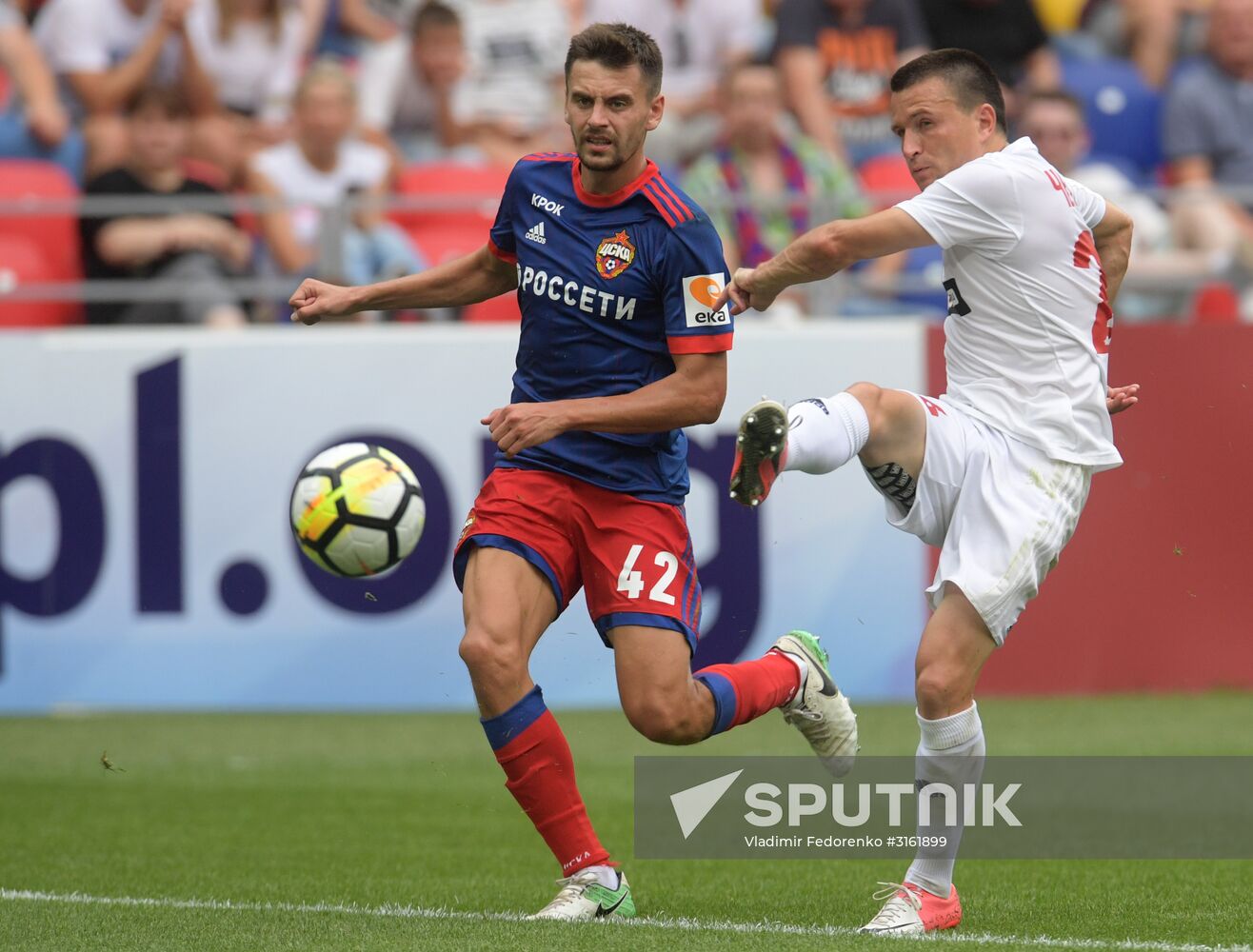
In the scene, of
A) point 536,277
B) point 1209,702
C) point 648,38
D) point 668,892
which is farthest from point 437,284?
point 1209,702

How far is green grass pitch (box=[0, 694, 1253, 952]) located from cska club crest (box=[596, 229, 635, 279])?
1.89 m

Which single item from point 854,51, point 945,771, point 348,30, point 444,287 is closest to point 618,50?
point 444,287

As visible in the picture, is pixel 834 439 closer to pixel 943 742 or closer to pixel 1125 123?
pixel 943 742

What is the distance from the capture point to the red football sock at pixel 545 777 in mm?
5621

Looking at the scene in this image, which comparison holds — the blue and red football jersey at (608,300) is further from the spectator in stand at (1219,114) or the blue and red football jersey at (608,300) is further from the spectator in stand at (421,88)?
the spectator in stand at (1219,114)

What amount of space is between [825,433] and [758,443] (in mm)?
249

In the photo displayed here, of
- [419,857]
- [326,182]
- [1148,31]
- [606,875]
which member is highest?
[1148,31]

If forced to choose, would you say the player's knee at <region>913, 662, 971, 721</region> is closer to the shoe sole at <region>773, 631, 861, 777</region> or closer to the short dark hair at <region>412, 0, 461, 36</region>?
the shoe sole at <region>773, 631, 861, 777</region>

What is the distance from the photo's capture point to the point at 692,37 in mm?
14305

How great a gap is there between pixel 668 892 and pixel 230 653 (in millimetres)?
5254

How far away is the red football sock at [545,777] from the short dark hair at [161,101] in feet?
24.6

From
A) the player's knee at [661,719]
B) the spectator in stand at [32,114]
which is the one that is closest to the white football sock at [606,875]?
the player's knee at [661,719]

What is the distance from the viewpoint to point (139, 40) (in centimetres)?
1305

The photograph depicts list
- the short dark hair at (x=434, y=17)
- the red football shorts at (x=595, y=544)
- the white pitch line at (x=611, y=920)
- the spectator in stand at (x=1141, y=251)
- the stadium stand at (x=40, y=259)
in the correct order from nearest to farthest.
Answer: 1. the white pitch line at (x=611, y=920)
2. the red football shorts at (x=595, y=544)
3. the stadium stand at (x=40, y=259)
4. the spectator in stand at (x=1141, y=251)
5. the short dark hair at (x=434, y=17)
